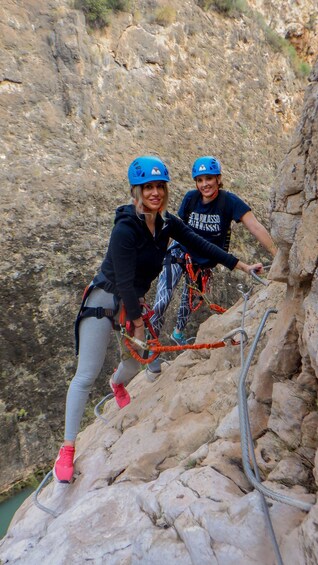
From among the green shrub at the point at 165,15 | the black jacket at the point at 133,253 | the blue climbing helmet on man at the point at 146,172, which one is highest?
the green shrub at the point at 165,15

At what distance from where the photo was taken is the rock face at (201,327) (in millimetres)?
1881

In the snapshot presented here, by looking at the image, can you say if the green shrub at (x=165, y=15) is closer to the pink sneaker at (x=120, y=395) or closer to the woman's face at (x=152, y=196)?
the woman's face at (x=152, y=196)

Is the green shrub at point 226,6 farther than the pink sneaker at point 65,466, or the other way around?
the green shrub at point 226,6

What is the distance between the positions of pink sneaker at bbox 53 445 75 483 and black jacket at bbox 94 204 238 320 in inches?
40.9

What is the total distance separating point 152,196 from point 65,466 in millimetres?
1888

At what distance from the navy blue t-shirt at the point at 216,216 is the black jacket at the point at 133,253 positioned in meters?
0.82

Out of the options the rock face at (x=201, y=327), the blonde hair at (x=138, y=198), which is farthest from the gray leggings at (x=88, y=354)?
the blonde hair at (x=138, y=198)

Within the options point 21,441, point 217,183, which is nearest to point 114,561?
point 217,183

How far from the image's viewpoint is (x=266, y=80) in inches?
520

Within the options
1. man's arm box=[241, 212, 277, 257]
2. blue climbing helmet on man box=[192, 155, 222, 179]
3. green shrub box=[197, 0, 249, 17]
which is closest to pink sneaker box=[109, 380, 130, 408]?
man's arm box=[241, 212, 277, 257]

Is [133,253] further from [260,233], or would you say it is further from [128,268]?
[260,233]

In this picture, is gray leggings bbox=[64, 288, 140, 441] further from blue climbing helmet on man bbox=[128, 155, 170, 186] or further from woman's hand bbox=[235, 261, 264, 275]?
woman's hand bbox=[235, 261, 264, 275]

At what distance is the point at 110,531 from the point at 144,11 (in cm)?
1163

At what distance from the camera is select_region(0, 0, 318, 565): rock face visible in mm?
1881
